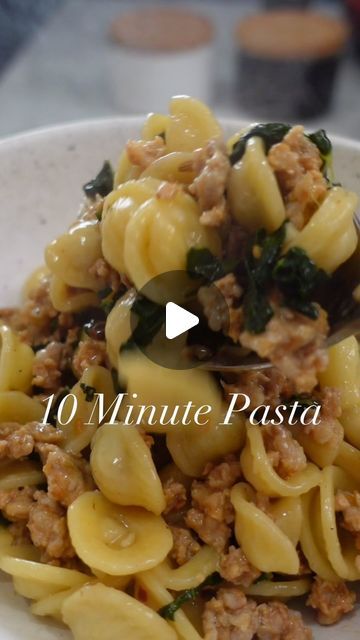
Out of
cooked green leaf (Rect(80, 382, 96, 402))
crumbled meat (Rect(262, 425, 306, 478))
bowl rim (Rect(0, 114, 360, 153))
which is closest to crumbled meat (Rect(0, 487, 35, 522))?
cooked green leaf (Rect(80, 382, 96, 402))

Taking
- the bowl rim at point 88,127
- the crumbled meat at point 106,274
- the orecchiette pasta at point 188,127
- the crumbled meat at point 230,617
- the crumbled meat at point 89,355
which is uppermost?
the orecchiette pasta at point 188,127

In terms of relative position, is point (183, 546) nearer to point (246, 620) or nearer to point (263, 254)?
point (246, 620)

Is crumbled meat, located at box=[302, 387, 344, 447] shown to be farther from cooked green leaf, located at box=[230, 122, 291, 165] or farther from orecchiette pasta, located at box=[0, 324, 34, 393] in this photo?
orecchiette pasta, located at box=[0, 324, 34, 393]

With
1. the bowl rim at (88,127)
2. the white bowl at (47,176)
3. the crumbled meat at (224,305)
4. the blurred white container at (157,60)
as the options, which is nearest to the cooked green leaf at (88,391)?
the crumbled meat at (224,305)

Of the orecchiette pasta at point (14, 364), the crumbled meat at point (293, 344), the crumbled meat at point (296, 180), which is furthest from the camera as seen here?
the orecchiette pasta at point (14, 364)

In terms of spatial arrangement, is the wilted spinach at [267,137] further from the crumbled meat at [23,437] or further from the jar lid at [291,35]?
the jar lid at [291,35]

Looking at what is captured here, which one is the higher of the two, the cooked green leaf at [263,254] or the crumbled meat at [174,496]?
the cooked green leaf at [263,254]
